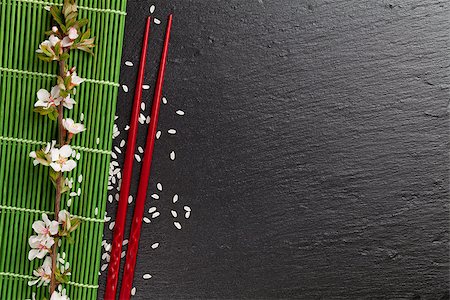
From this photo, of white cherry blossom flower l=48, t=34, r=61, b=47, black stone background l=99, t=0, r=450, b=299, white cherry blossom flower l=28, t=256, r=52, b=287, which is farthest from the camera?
black stone background l=99, t=0, r=450, b=299

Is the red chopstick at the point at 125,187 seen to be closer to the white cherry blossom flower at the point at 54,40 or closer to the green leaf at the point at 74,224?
the green leaf at the point at 74,224

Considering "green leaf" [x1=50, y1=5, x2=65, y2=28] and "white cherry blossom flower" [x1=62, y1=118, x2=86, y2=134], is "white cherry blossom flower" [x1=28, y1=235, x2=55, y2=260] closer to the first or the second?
"white cherry blossom flower" [x1=62, y1=118, x2=86, y2=134]

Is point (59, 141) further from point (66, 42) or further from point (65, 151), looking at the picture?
point (66, 42)

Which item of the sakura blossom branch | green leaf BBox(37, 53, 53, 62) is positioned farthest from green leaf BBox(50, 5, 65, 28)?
green leaf BBox(37, 53, 53, 62)

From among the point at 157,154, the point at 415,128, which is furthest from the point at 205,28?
the point at 415,128

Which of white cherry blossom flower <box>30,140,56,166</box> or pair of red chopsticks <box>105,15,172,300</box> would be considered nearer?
white cherry blossom flower <box>30,140,56,166</box>

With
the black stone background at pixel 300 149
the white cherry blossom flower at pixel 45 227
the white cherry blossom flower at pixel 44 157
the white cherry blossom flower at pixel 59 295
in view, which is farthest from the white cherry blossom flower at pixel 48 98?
the white cherry blossom flower at pixel 59 295
